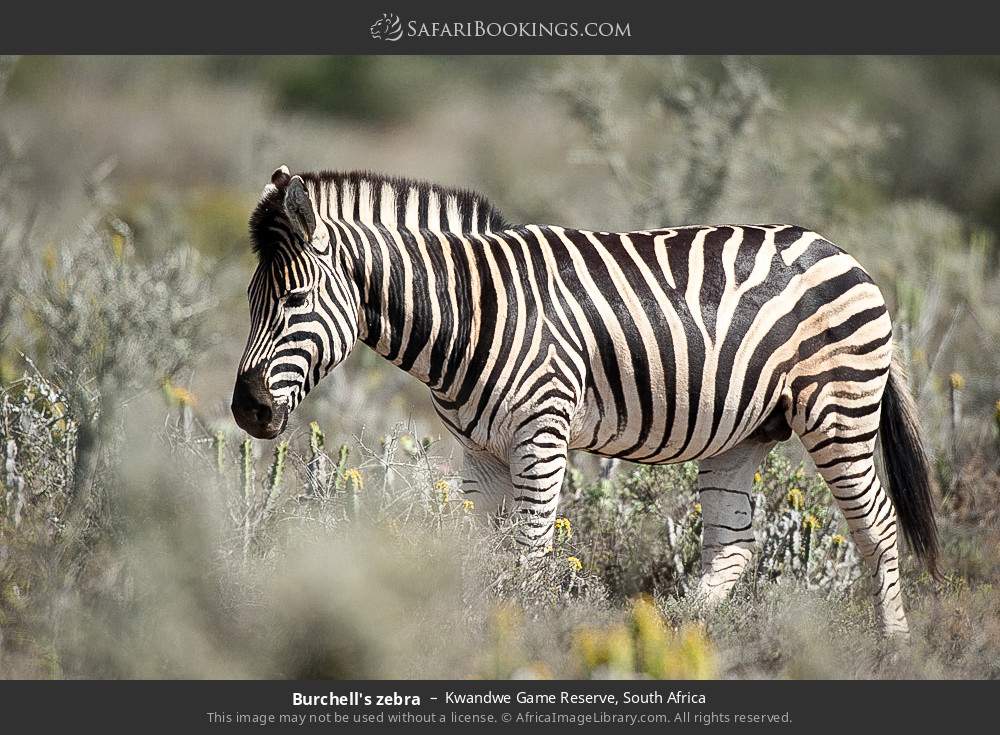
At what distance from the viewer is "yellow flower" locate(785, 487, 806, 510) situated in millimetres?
7176

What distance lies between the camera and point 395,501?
605cm

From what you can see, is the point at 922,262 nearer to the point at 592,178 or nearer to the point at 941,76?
the point at 592,178

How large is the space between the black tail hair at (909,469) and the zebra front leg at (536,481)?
6.76ft

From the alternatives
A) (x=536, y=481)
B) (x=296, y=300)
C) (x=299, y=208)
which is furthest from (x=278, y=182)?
(x=536, y=481)

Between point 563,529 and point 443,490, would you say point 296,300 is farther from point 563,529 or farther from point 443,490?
point 563,529

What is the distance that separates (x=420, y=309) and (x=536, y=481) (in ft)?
3.38

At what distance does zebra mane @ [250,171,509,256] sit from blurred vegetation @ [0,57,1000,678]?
1.16 m

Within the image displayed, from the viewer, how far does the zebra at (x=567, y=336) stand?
18.9 ft

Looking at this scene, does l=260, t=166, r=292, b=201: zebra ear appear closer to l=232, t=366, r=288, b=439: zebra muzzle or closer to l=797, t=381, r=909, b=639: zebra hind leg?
l=232, t=366, r=288, b=439: zebra muzzle

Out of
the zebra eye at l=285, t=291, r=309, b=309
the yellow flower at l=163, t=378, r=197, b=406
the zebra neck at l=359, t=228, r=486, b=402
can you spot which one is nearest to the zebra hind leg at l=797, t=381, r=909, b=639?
the zebra neck at l=359, t=228, r=486, b=402

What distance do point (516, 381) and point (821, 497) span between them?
308 centimetres

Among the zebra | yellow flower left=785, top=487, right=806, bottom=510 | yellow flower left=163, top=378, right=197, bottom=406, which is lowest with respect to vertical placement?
yellow flower left=785, top=487, right=806, bottom=510

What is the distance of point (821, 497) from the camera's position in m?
8.02
